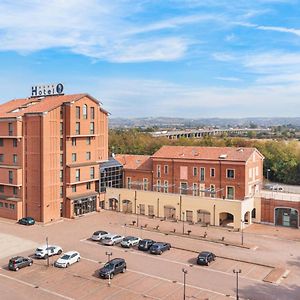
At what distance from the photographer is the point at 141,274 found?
3494cm

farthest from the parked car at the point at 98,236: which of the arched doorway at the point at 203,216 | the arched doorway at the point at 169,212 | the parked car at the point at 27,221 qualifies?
the arched doorway at the point at 203,216

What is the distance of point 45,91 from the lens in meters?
64.9

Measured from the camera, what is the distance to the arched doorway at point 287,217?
50697mm

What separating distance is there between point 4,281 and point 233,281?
18676mm

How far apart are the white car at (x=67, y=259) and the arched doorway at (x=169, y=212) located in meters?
19.6

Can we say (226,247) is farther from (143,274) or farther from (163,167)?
(163,167)

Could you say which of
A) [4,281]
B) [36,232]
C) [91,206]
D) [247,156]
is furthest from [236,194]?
[4,281]

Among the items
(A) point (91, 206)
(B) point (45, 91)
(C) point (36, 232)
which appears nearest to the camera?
(C) point (36, 232)

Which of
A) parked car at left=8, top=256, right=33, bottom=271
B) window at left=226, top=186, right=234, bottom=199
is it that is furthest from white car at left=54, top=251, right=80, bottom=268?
window at left=226, top=186, right=234, bottom=199

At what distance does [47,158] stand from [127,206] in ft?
45.5

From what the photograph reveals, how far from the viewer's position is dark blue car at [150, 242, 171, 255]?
4009 cm

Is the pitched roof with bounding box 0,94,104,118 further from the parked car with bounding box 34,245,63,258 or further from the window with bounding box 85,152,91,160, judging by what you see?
the parked car with bounding box 34,245,63,258

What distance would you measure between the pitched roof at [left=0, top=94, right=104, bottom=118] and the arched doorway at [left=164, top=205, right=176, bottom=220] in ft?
60.7

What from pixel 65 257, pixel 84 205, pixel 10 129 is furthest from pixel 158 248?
pixel 10 129
